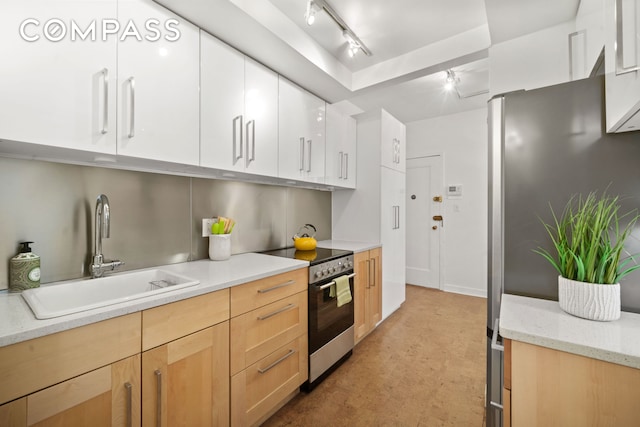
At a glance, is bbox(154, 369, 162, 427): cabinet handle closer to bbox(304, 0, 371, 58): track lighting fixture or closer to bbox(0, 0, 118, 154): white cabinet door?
bbox(0, 0, 118, 154): white cabinet door

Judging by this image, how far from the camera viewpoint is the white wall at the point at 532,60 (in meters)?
1.71

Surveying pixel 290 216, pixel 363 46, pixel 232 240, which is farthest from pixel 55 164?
pixel 363 46

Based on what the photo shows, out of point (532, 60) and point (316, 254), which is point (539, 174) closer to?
point (532, 60)

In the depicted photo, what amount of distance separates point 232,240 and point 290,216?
2.27 ft

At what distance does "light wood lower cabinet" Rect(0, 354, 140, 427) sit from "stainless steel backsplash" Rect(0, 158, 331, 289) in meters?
0.66

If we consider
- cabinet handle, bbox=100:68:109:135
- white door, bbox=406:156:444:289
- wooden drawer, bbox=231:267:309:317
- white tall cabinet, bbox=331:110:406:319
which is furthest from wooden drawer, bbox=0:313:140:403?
white door, bbox=406:156:444:289

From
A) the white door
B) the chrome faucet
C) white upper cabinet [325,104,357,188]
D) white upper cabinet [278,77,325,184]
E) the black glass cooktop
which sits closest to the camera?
the chrome faucet

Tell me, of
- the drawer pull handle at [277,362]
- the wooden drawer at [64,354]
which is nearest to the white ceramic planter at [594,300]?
the drawer pull handle at [277,362]

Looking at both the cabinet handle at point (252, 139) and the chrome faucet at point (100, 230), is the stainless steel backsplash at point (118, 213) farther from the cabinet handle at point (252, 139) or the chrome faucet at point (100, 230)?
the cabinet handle at point (252, 139)

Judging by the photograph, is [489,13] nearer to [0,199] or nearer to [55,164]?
[55,164]

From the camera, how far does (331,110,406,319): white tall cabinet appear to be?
286cm

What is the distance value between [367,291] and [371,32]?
88.7 inches

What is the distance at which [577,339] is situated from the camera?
81cm

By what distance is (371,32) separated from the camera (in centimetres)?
209
